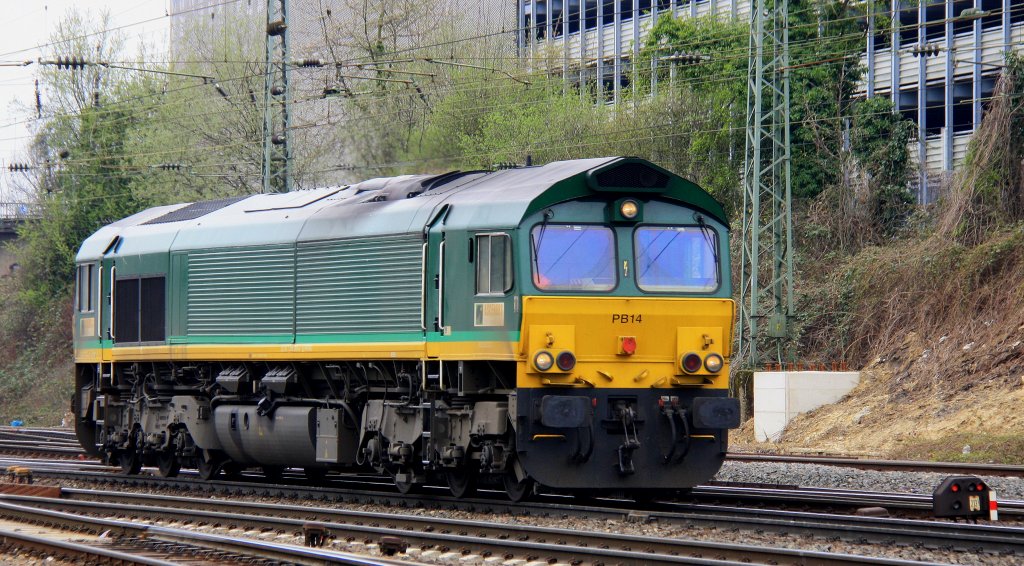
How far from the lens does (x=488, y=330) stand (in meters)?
14.4

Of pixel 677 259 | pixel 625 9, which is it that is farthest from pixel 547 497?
pixel 625 9

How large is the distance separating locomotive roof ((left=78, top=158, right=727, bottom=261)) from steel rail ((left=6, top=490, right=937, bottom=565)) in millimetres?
3369

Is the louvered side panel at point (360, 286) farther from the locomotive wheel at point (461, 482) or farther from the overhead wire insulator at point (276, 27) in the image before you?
the overhead wire insulator at point (276, 27)

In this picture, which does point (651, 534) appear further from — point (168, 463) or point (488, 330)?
point (168, 463)

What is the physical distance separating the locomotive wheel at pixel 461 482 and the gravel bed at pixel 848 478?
448 centimetres

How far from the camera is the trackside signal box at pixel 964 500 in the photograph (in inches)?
491

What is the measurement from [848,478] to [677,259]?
16.0 feet

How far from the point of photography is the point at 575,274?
14.4m

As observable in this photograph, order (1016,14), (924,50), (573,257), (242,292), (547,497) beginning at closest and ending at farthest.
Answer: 1. (573,257)
2. (547,497)
3. (242,292)
4. (924,50)
5. (1016,14)

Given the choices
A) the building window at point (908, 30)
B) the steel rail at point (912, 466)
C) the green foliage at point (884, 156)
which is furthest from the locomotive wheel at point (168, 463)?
the building window at point (908, 30)

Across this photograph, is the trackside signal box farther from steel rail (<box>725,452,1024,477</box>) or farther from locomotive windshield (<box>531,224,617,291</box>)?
steel rail (<box>725,452,1024,477</box>)

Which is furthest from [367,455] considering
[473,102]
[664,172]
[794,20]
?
[473,102]

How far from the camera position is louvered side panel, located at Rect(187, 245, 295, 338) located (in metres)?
17.4

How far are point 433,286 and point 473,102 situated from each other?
3076 cm
